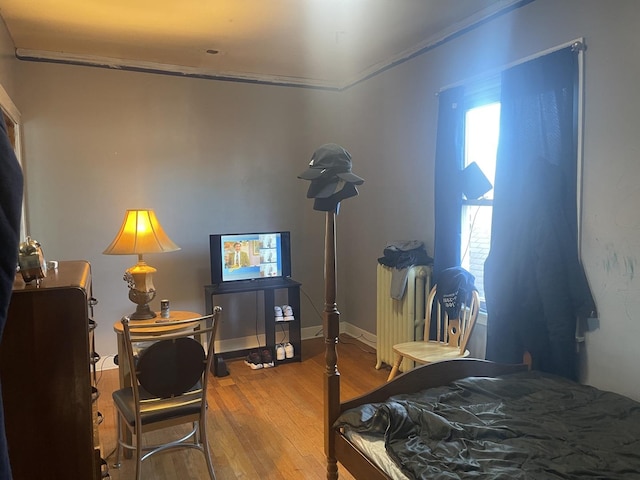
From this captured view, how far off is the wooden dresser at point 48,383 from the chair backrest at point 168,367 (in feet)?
1.71

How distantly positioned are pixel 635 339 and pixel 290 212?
10.0 feet

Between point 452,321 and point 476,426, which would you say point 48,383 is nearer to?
point 476,426

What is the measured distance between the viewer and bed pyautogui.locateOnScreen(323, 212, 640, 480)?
1.66 m

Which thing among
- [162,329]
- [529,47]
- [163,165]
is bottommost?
[162,329]

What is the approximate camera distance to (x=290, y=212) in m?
4.68

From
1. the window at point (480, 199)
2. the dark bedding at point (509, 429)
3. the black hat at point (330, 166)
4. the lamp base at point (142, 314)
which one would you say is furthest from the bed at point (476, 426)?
the lamp base at point (142, 314)

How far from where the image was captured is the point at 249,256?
13.6 ft

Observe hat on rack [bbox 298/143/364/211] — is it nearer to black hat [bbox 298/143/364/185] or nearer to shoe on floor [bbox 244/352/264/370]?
black hat [bbox 298/143/364/185]

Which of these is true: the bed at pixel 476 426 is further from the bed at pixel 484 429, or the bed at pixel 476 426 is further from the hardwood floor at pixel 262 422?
the hardwood floor at pixel 262 422

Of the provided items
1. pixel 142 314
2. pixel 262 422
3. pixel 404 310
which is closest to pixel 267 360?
pixel 262 422

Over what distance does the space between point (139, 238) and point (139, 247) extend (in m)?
0.06

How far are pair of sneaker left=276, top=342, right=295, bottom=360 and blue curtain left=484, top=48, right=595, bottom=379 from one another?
181 cm

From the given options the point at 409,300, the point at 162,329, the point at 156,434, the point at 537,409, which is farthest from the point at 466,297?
the point at 156,434

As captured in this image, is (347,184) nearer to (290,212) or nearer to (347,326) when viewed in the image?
(290,212)
